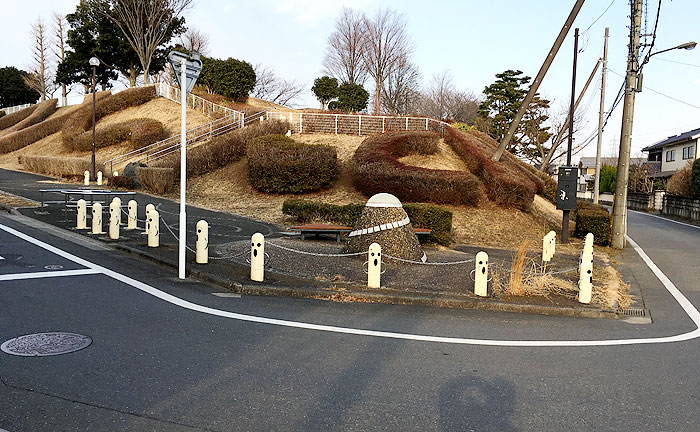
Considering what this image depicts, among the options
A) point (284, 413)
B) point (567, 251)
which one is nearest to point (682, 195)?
point (567, 251)

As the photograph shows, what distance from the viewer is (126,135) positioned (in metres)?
33.2

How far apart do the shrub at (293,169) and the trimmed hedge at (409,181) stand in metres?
1.45

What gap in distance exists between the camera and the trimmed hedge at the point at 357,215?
13727 millimetres

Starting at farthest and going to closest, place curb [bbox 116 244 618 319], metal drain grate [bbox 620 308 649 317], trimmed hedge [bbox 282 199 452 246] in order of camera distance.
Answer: trimmed hedge [bbox 282 199 452 246] → metal drain grate [bbox 620 308 649 317] → curb [bbox 116 244 618 319]

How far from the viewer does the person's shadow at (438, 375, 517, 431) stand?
3.55m

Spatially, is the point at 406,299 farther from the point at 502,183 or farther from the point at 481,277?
the point at 502,183

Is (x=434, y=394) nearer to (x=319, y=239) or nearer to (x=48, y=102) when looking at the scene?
(x=319, y=239)

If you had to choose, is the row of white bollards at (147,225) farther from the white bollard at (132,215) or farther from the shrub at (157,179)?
the shrub at (157,179)

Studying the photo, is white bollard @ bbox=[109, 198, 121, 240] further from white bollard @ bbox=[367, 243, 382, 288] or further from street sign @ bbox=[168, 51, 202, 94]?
white bollard @ bbox=[367, 243, 382, 288]

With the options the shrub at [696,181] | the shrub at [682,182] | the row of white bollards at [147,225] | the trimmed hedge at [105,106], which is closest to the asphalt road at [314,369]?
the row of white bollards at [147,225]

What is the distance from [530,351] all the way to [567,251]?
10171 mm

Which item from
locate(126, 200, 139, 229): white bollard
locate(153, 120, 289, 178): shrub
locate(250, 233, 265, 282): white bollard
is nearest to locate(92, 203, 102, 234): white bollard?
locate(126, 200, 139, 229): white bollard

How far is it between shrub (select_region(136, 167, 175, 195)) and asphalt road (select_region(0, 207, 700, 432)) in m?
15.5

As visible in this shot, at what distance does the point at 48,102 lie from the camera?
155 feet
